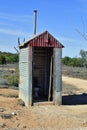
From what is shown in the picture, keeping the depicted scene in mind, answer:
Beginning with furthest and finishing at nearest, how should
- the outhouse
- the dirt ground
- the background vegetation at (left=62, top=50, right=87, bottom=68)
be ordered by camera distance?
the background vegetation at (left=62, top=50, right=87, bottom=68) → the outhouse → the dirt ground

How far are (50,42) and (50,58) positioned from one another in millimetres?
1286

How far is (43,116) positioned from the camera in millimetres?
14648

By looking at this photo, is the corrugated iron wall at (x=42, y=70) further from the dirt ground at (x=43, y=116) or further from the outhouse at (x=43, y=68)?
the dirt ground at (x=43, y=116)

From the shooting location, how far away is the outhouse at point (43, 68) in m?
17.8

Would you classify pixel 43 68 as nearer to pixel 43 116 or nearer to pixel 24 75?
pixel 24 75

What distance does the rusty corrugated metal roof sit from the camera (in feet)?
58.5

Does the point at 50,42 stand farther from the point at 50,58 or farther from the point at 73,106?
the point at 73,106

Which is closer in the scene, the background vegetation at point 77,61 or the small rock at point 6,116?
the small rock at point 6,116

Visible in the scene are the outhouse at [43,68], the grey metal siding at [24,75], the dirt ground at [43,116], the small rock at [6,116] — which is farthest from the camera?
Answer: the grey metal siding at [24,75]

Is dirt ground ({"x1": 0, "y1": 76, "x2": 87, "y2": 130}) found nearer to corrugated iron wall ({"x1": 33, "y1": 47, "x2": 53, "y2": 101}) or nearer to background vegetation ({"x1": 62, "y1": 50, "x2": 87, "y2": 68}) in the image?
corrugated iron wall ({"x1": 33, "y1": 47, "x2": 53, "y2": 101})

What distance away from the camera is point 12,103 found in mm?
17625

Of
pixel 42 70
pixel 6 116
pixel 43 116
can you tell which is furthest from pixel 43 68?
pixel 6 116

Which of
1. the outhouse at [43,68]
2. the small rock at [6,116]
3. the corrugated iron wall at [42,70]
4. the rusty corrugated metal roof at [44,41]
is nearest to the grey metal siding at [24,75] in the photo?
the outhouse at [43,68]

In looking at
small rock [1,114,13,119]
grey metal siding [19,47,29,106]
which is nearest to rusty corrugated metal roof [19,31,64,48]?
grey metal siding [19,47,29,106]
